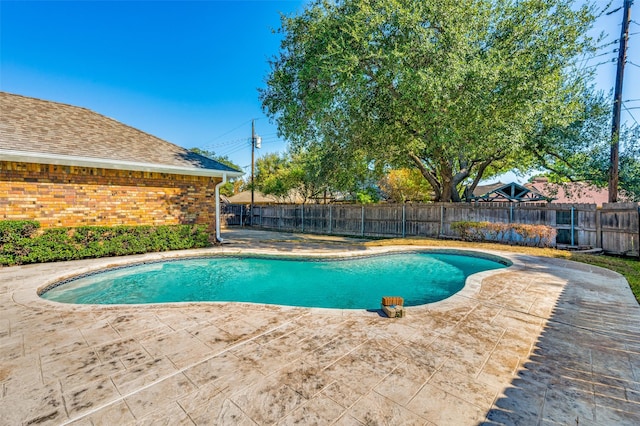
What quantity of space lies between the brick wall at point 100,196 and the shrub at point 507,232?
33.6 ft

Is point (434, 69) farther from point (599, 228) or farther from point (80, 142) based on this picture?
point (80, 142)

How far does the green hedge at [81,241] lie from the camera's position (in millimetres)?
7281

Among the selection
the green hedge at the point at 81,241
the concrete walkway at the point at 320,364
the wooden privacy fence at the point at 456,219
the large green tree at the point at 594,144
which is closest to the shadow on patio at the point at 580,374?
the concrete walkway at the point at 320,364

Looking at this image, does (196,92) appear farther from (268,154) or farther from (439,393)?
(439,393)

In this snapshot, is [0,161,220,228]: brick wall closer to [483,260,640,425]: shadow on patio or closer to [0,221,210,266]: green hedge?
[0,221,210,266]: green hedge

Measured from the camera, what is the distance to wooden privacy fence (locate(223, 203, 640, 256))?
9.27 m

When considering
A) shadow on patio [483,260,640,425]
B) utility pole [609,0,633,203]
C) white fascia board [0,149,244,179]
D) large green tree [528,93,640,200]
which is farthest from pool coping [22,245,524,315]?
large green tree [528,93,640,200]

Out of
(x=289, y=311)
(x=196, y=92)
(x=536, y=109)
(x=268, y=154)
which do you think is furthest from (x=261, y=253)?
(x=268, y=154)

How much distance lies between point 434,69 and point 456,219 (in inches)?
268

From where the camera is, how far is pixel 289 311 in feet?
13.9

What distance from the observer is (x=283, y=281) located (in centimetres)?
757

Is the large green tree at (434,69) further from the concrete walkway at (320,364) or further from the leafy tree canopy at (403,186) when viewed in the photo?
the leafy tree canopy at (403,186)

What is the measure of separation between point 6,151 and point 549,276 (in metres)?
Answer: 12.8

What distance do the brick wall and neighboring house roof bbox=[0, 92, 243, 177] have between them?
42 centimetres
